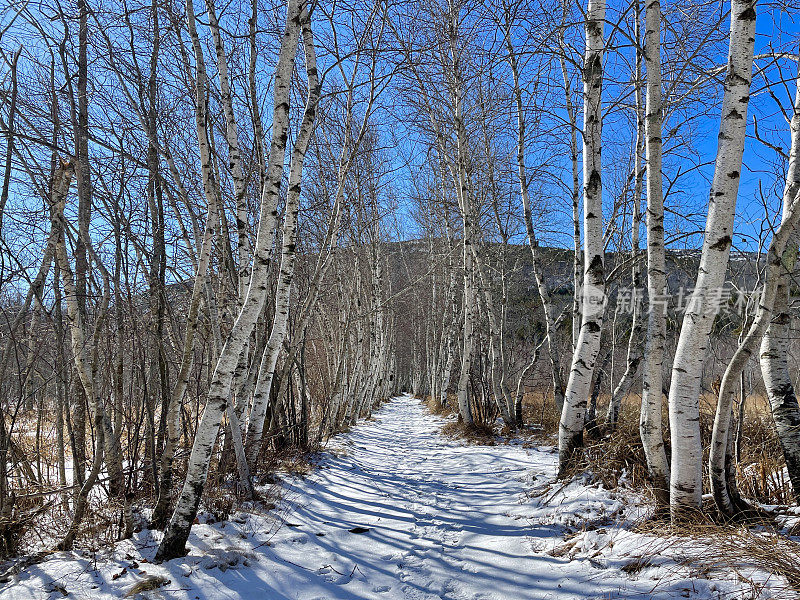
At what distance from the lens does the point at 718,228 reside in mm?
2824

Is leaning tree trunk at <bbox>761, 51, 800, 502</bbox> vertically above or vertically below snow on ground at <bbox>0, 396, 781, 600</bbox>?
above

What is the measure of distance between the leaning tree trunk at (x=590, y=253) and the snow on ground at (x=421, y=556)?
0.67 meters

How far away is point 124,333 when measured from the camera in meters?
3.83

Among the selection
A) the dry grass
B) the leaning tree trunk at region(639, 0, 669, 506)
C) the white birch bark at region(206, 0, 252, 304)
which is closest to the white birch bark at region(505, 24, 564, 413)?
the dry grass

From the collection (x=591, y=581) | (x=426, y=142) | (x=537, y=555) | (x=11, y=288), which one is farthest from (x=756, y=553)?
(x=426, y=142)

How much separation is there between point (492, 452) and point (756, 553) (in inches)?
182

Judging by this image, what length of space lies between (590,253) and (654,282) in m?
0.92

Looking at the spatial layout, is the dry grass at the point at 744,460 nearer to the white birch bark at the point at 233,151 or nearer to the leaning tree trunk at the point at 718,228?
the leaning tree trunk at the point at 718,228

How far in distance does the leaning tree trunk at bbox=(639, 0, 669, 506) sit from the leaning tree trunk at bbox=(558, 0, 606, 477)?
2.47 ft

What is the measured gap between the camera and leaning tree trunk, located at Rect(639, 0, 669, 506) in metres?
3.52

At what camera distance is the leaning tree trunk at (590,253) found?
4.45 m

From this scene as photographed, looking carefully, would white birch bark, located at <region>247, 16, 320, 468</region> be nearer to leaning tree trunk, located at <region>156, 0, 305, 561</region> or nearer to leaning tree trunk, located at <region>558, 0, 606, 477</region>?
leaning tree trunk, located at <region>156, 0, 305, 561</region>

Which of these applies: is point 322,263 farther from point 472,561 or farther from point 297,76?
point 472,561

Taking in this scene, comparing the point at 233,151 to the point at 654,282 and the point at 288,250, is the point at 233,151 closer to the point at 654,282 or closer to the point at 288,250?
the point at 288,250
